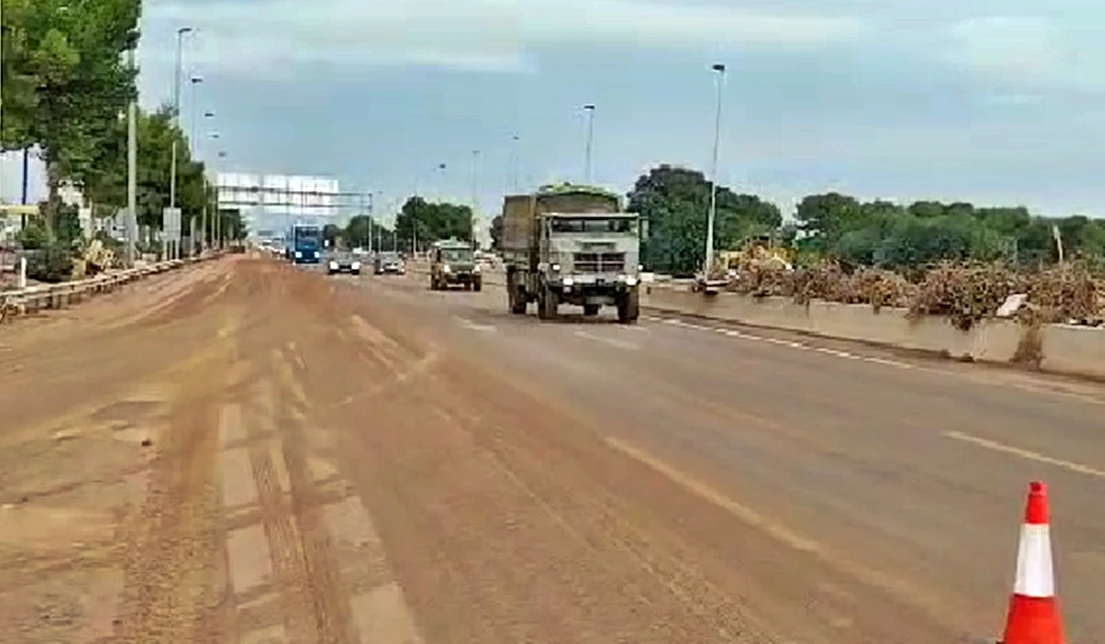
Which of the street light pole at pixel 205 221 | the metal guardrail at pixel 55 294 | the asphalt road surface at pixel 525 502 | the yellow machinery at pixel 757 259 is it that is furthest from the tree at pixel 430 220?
the asphalt road surface at pixel 525 502

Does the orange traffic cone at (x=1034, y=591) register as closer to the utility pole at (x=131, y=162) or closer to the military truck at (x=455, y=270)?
the utility pole at (x=131, y=162)

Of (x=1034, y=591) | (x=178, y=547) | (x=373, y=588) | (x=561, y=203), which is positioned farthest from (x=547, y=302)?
(x=1034, y=591)

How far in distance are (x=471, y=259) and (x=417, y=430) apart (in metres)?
57.6

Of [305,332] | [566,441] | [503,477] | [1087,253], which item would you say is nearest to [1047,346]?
[1087,253]

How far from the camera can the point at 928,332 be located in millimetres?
34500

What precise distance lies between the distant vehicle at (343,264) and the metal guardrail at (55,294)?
3465 centimetres

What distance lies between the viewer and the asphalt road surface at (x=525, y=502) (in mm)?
8508

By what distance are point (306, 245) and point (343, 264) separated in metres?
40.3

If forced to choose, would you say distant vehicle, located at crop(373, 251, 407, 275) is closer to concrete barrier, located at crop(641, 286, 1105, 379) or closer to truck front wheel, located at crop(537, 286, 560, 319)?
concrete barrier, located at crop(641, 286, 1105, 379)

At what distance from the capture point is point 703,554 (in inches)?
400

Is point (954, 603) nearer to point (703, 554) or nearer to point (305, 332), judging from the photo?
point (703, 554)

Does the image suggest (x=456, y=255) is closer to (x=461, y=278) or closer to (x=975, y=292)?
(x=461, y=278)

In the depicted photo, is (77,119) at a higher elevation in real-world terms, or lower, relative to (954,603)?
higher

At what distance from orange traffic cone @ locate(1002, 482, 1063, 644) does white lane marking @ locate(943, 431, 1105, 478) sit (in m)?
7.19
